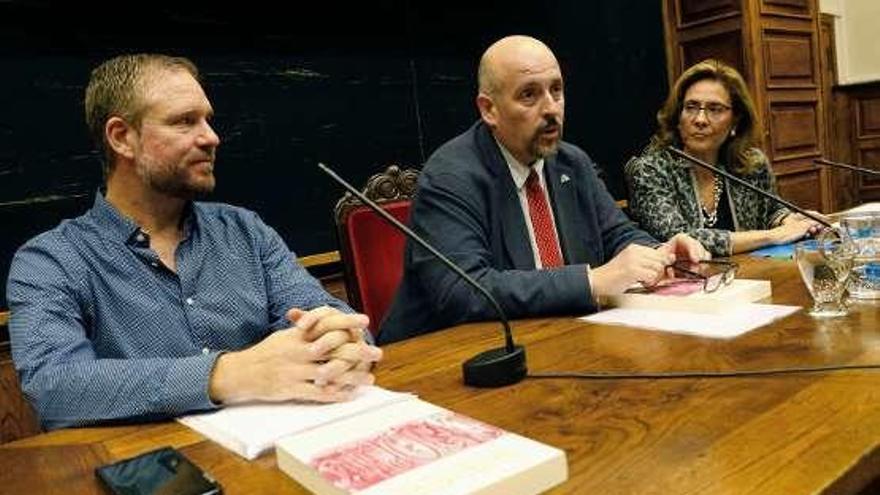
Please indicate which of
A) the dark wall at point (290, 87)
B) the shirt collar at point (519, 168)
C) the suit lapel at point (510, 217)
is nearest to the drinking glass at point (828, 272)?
the suit lapel at point (510, 217)

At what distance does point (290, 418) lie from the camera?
0.90 meters

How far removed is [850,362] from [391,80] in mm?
2429

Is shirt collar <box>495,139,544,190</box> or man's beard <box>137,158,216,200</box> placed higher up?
man's beard <box>137,158,216,200</box>

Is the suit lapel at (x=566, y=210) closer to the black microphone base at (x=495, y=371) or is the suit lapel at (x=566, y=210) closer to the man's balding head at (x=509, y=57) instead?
the man's balding head at (x=509, y=57)

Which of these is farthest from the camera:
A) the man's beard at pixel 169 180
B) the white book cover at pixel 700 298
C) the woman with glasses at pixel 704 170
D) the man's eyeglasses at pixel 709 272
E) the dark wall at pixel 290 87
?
the woman with glasses at pixel 704 170

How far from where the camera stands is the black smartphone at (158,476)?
70 cm

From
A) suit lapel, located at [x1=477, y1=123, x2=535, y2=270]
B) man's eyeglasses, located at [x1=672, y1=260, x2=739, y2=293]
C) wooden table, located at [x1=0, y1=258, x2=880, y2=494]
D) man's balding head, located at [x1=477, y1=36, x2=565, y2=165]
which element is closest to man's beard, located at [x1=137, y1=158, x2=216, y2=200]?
wooden table, located at [x1=0, y1=258, x2=880, y2=494]

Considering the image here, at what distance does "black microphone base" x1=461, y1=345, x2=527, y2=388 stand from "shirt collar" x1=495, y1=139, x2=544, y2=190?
0.89 m

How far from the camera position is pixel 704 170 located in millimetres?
2715

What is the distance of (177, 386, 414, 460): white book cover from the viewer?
83 centimetres

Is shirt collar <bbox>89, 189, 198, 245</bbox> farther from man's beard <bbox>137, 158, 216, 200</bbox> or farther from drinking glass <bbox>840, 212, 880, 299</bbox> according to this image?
drinking glass <bbox>840, 212, 880, 299</bbox>

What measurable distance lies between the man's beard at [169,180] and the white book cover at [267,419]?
61 centimetres

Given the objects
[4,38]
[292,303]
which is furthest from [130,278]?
[4,38]

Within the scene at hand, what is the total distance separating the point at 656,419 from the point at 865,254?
2.33 ft
